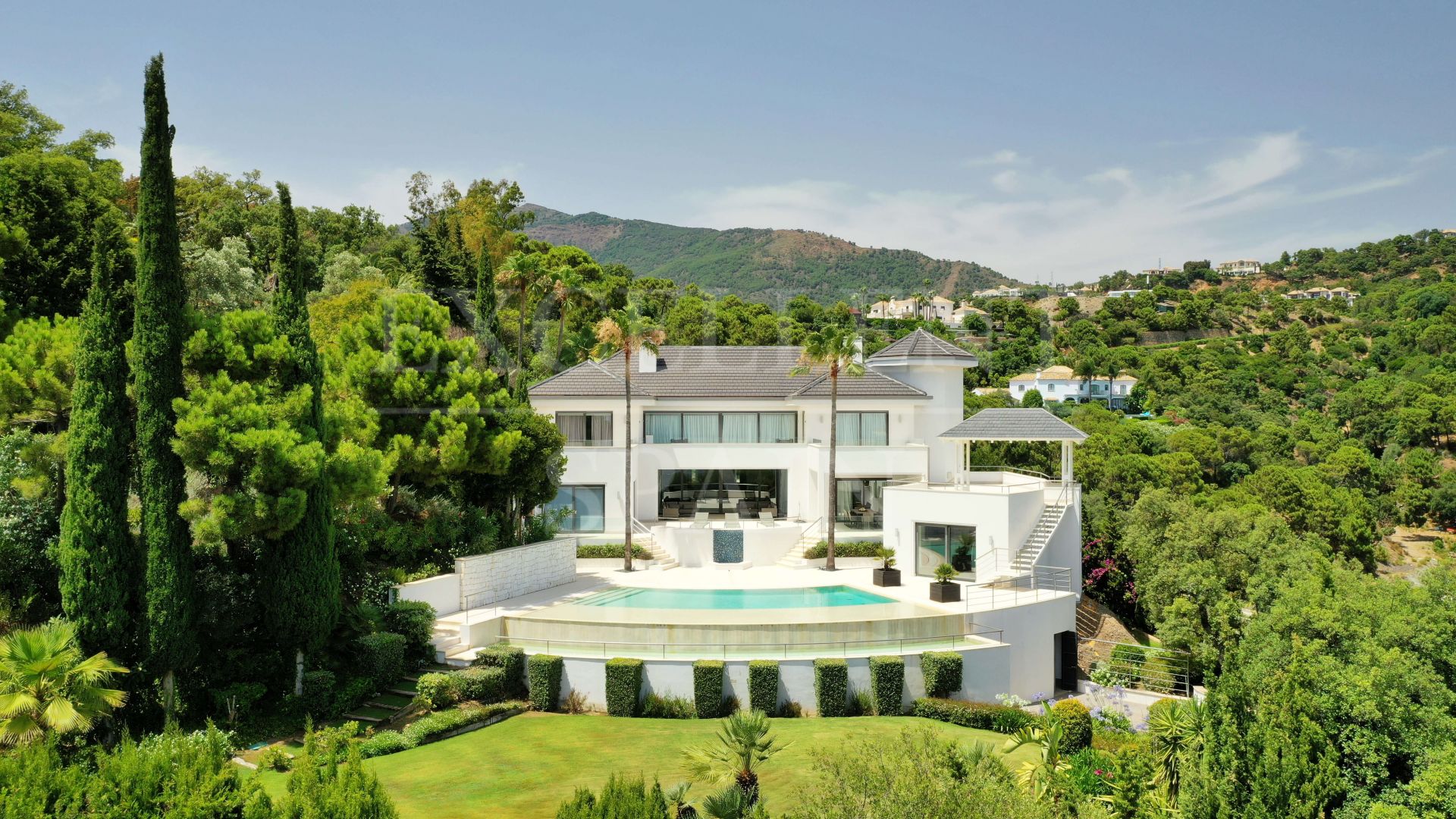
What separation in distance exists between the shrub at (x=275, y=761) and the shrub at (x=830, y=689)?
1159 cm

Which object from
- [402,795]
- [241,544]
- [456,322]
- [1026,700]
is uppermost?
[456,322]

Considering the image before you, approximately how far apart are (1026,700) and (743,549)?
12.6 metres

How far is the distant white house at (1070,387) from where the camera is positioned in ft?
360

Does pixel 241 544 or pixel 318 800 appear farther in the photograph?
pixel 241 544

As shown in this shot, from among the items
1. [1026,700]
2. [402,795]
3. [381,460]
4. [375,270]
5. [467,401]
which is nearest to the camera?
[402,795]

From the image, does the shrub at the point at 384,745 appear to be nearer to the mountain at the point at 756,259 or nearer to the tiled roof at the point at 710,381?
the tiled roof at the point at 710,381

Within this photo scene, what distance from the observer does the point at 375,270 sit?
51.3 metres

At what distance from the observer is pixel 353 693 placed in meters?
20.3

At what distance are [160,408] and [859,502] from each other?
84.5 ft

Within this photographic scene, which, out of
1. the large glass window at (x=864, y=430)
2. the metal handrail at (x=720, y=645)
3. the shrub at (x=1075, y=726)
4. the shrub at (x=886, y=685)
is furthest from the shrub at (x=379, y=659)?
the large glass window at (x=864, y=430)

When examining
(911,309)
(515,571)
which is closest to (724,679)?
(515,571)

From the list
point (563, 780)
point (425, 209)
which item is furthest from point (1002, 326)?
point (563, 780)

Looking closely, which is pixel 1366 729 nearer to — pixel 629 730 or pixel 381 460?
pixel 629 730

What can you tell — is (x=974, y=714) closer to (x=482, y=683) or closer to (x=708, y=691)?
(x=708, y=691)
